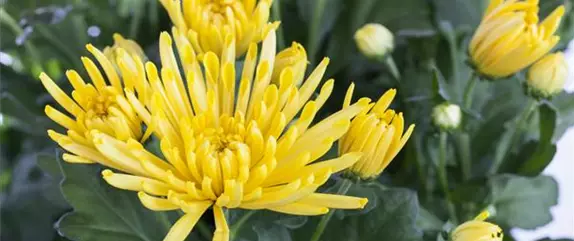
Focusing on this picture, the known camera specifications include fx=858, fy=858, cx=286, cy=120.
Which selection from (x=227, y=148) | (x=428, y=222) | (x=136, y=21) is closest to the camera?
(x=227, y=148)

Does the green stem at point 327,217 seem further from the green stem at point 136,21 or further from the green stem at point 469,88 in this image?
the green stem at point 136,21

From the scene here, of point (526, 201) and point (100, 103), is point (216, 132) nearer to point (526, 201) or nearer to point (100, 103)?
point (100, 103)

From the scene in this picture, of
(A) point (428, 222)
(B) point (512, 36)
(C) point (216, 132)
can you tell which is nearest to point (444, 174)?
(A) point (428, 222)

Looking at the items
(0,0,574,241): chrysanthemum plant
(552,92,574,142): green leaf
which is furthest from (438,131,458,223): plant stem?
(552,92,574,142): green leaf

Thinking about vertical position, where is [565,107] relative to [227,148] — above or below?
below

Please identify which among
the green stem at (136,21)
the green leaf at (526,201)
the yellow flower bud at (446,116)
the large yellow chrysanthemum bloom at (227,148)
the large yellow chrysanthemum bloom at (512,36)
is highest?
the large yellow chrysanthemum bloom at (227,148)

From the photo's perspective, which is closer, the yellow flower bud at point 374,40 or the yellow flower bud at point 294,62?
the yellow flower bud at point 294,62

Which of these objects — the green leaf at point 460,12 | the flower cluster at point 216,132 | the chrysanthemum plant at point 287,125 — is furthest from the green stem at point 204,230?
the green leaf at point 460,12
